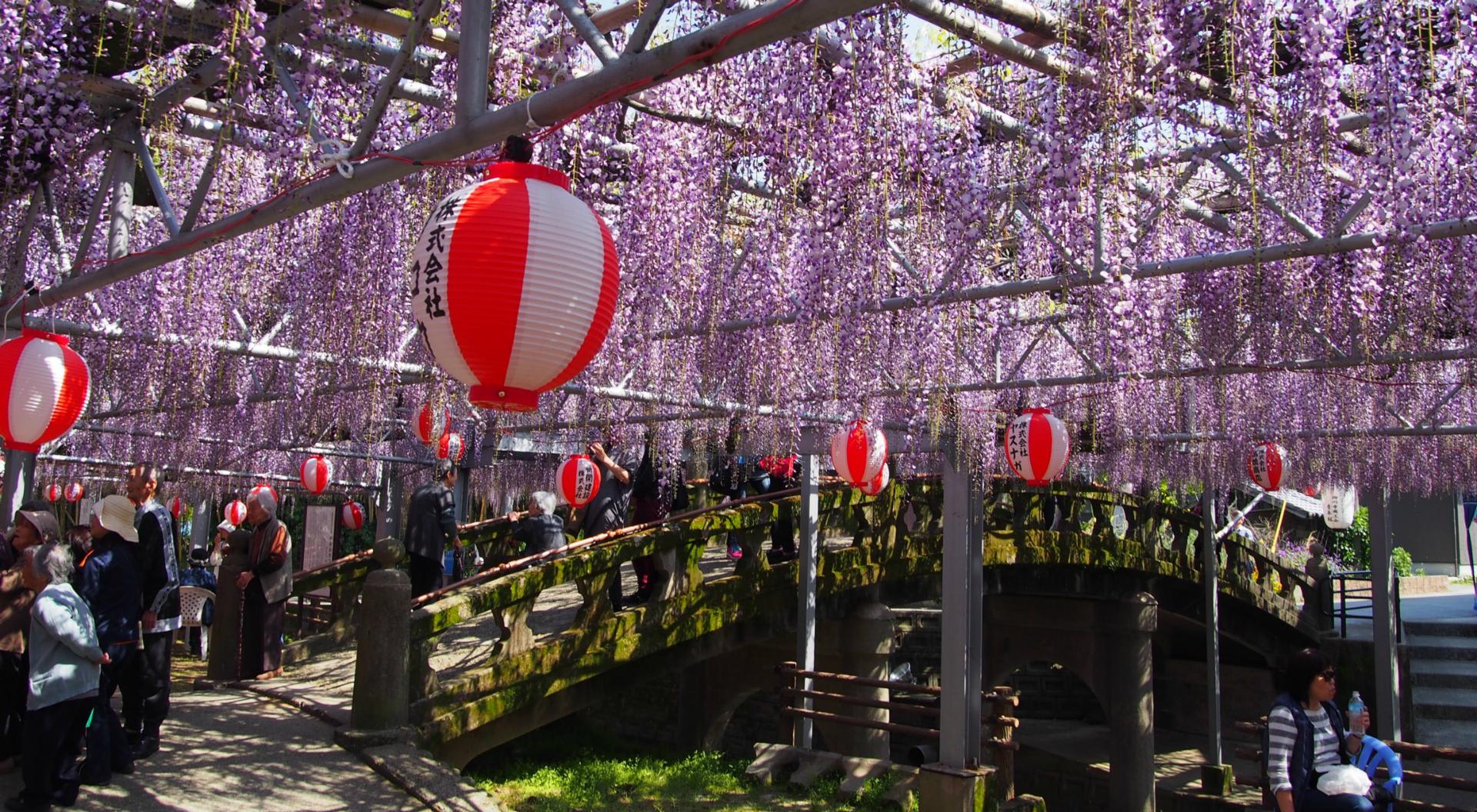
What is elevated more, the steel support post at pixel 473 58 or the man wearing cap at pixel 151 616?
the steel support post at pixel 473 58

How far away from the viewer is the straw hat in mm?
4973

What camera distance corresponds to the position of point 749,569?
368 inches

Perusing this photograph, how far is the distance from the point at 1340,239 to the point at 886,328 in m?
3.82

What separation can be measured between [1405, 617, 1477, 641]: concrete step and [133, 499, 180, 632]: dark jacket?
54.6ft

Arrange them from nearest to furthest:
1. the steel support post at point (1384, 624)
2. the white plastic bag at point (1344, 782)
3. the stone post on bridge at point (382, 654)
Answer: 1. the white plastic bag at point (1344, 782)
2. the stone post on bridge at point (382, 654)
3. the steel support post at point (1384, 624)

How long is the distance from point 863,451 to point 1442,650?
11.3 meters

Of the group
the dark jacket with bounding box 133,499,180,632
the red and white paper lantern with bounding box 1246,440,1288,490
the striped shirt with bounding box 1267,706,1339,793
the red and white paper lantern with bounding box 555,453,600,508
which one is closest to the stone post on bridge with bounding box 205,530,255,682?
the dark jacket with bounding box 133,499,180,632

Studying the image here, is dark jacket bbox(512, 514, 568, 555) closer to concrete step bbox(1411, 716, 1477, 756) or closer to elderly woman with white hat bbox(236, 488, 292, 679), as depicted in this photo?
elderly woman with white hat bbox(236, 488, 292, 679)

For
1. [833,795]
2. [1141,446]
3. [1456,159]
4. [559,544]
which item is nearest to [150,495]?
[559,544]

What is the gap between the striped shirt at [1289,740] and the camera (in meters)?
4.27

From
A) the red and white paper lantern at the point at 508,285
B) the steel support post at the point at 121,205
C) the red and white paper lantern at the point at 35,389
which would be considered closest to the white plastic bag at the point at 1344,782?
the red and white paper lantern at the point at 508,285

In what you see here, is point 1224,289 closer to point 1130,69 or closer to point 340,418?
point 1130,69

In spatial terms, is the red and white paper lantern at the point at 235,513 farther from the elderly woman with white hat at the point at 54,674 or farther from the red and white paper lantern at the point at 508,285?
the red and white paper lantern at the point at 508,285

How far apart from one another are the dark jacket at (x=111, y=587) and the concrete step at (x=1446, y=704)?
49.4 ft
